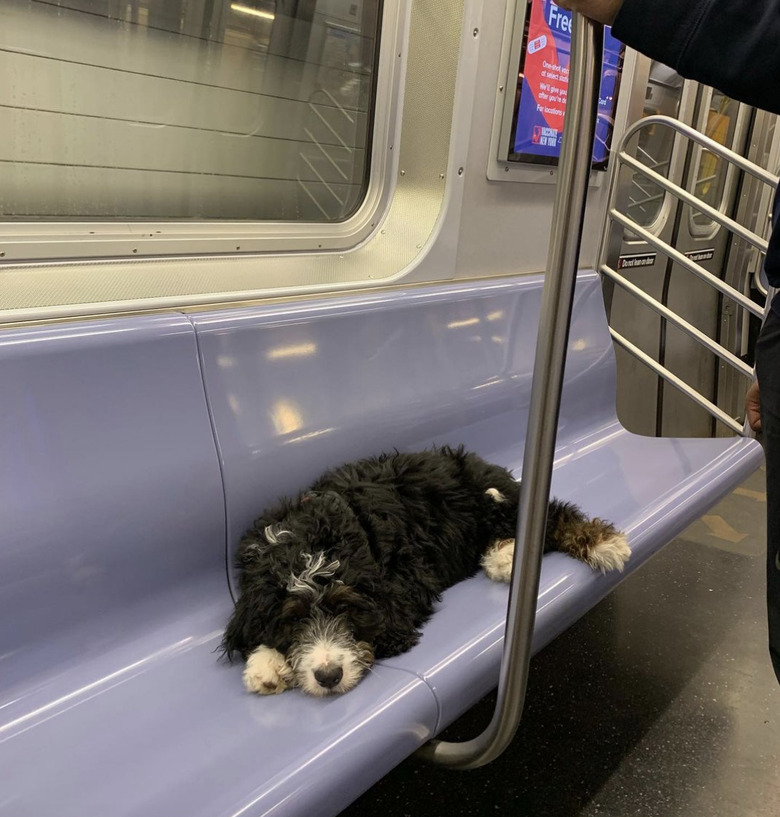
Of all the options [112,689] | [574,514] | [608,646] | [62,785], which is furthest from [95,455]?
[608,646]

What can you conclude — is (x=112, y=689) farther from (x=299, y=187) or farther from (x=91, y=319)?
(x=299, y=187)

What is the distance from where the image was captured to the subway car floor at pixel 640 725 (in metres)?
1.93

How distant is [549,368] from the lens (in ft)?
3.71

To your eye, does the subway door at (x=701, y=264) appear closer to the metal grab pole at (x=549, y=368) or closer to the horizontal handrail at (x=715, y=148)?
the horizontal handrail at (x=715, y=148)

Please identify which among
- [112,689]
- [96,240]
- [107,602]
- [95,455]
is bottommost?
[112,689]

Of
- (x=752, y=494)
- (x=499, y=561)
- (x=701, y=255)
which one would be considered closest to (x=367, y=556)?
(x=499, y=561)

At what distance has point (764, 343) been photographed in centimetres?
111

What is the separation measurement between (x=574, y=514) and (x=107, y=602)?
1172 millimetres

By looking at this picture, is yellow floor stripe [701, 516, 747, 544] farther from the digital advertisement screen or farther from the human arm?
the human arm

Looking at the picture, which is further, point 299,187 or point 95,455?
point 299,187

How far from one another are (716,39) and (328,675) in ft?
3.71

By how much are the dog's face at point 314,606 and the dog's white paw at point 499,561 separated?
17.0 inches

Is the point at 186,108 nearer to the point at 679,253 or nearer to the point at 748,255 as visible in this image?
the point at 679,253

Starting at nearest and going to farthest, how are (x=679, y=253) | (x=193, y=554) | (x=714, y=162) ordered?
(x=193, y=554)
(x=679, y=253)
(x=714, y=162)
